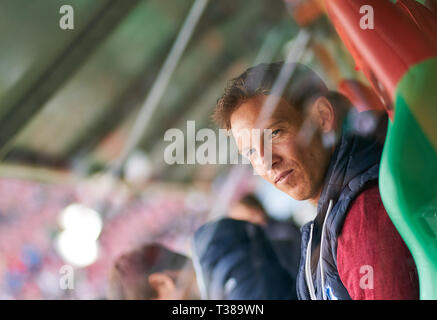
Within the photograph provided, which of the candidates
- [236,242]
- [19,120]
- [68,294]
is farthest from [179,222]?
[19,120]

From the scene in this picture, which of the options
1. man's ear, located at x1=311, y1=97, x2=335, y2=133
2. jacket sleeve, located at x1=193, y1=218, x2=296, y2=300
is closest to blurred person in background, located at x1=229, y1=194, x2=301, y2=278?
jacket sleeve, located at x1=193, y1=218, x2=296, y2=300

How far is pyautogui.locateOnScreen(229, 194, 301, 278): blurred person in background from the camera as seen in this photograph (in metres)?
0.98

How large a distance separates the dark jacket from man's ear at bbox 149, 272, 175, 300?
12.3 inches

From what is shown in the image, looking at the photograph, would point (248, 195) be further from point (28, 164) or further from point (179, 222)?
point (28, 164)

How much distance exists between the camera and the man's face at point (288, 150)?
880 mm

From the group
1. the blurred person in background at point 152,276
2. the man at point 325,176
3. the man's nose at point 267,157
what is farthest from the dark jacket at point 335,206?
the blurred person in background at point 152,276

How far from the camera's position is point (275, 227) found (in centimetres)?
103

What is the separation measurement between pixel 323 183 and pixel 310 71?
0.25m

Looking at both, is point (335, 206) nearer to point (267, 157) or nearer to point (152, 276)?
point (267, 157)

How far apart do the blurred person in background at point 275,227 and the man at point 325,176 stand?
63mm

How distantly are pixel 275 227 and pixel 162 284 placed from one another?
11.5 inches

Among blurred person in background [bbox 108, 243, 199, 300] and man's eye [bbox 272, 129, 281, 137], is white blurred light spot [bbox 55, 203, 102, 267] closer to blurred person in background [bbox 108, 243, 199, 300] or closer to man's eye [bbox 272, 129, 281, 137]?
blurred person in background [bbox 108, 243, 199, 300]

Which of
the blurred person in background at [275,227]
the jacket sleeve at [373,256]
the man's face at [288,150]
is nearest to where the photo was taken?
the jacket sleeve at [373,256]

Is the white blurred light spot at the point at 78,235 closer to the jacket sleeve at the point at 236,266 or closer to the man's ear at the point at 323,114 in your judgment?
the jacket sleeve at the point at 236,266
